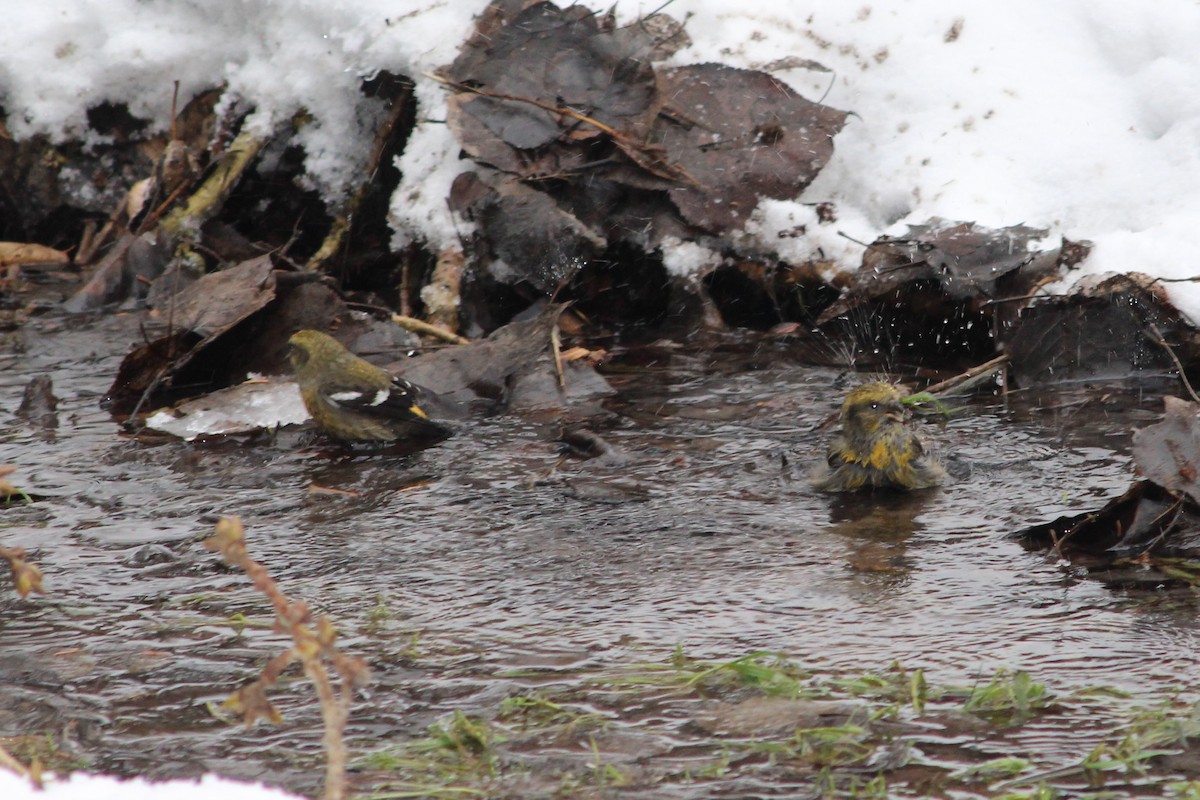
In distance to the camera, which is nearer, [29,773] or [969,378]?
[29,773]

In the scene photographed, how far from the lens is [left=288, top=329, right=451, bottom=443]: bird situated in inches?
235

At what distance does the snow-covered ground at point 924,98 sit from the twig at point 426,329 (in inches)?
21.0

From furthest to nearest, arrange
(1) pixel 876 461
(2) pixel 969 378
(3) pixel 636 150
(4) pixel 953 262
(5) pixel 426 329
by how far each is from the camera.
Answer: (3) pixel 636 150, (5) pixel 426 329, (4) pixel 953 262, (2) pixel 969 378, (1) pixel 876 461

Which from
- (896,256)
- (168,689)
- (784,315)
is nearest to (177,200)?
(784,315)

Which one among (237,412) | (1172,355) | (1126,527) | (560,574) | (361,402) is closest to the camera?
(1126,527)

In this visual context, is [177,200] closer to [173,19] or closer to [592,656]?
[173,19]

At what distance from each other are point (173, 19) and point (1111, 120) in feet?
18.8

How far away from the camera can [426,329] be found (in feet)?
22.4

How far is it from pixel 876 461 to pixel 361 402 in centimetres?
222

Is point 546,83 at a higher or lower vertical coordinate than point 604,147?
higher

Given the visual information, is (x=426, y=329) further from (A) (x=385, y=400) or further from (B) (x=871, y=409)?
(B) (x=871, y=409)

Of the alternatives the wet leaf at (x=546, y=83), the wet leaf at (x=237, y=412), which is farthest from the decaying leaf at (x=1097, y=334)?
the wet leaf at (x=237, y=412)

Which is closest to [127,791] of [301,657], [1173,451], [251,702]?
[251,702]

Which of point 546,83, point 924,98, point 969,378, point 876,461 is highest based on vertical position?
point 546,83
